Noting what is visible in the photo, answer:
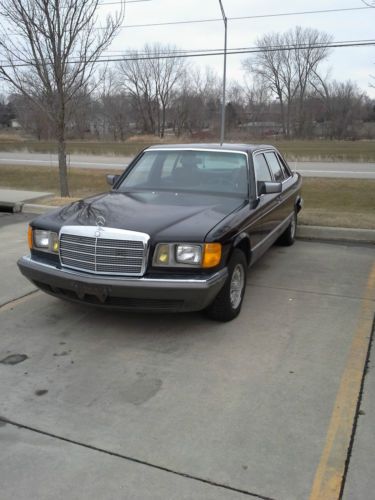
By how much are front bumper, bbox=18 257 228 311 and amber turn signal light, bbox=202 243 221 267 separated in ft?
0.31

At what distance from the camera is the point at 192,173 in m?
5.34

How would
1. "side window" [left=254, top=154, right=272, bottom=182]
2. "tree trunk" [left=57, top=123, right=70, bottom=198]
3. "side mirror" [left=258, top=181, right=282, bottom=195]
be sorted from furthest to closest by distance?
"tree trunk" [left=57, top=123, right=70, bottom=198] < "side window" [left=254, top=154, right=272, bottom=182] < "side mirror" [left=258, top=181, right=282, bottom=195]

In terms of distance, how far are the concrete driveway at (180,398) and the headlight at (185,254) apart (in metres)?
0.66

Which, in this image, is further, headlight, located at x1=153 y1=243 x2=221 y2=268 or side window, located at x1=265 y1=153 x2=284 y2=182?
side window, located at x1=265 y1=153 x2=284 y2=182

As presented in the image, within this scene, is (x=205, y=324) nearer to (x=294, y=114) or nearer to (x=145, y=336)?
(x=145, y=336)

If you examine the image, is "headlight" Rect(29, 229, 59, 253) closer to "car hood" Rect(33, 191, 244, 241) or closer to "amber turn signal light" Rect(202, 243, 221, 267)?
"car hood" Rect(33, 191, 244, 241)

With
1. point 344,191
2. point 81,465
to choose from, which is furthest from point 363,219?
point 81,465

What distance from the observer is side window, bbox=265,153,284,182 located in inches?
245

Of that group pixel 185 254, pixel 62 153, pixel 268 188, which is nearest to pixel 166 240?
pixel 185 254

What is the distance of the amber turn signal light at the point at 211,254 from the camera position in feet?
12.6

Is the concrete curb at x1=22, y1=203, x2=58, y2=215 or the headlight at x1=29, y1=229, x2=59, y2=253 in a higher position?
the headlight at x1=29, y1=229, x2=59, y2=253

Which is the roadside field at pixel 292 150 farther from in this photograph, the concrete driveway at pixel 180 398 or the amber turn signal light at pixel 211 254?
the amber turn signal light at pixel 211 254

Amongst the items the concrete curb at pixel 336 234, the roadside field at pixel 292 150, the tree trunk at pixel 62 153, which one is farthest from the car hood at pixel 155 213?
the roadside field at pixel 292 150

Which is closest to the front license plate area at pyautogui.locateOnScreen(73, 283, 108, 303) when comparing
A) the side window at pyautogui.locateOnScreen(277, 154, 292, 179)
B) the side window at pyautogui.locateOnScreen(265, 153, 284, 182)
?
the side window at pyautogui.locateOnScreen(265, 153, 284, 182)
